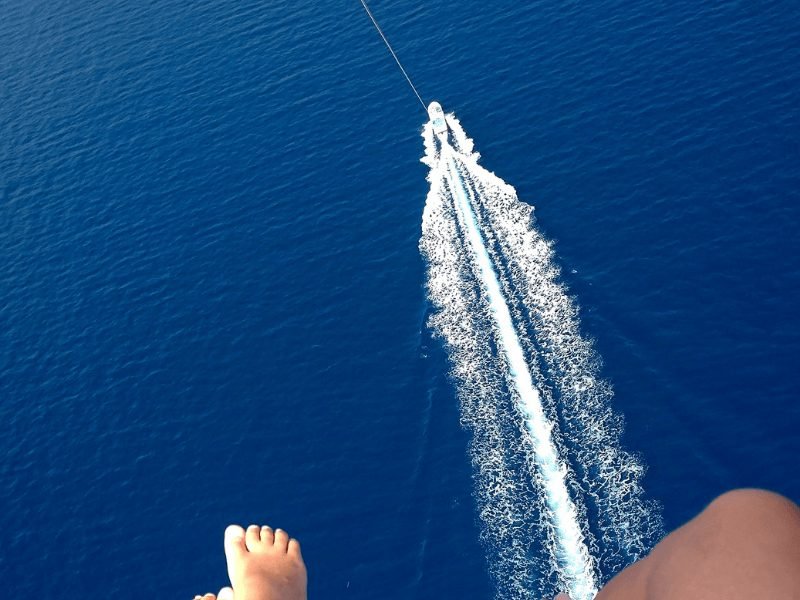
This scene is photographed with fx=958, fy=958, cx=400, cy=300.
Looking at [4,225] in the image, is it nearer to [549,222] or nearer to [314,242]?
[314,242]

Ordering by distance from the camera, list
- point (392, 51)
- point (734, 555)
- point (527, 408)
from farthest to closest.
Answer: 1. point (392, 51)
2. point (527, 408)
3. point (734, 555)

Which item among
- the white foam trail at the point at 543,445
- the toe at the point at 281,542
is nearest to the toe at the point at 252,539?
the toe at the point at 281,542

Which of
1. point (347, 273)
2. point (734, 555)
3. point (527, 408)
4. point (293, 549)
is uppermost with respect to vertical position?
point (347, 273)

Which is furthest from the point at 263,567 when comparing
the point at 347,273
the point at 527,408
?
the point at 347,273

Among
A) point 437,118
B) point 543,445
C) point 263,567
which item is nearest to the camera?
point 263,567

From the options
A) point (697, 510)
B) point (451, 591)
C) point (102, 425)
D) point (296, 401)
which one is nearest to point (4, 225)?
point (102, 425)

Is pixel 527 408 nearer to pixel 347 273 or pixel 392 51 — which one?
pixel 347 273

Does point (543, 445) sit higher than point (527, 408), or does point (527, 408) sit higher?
point (527, 408)

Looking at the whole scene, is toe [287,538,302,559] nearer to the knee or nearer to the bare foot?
the bare foot
